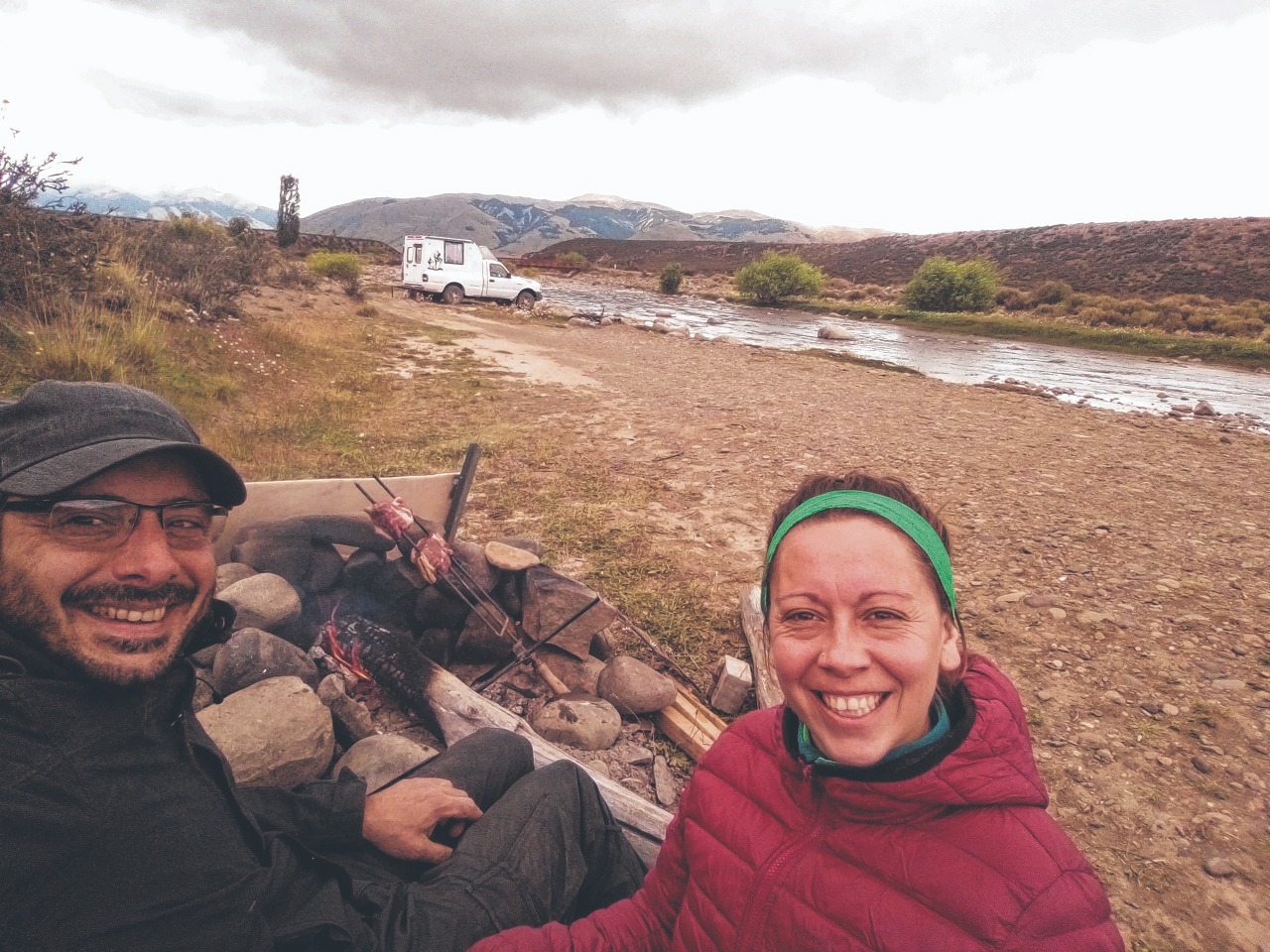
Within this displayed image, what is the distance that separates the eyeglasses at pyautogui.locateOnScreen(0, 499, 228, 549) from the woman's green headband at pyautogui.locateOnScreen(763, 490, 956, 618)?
1.39 metres

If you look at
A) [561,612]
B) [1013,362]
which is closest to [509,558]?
[561,612]

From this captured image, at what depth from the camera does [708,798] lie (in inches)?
63.8

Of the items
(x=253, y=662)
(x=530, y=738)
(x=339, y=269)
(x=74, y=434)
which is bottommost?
(x=530, y=738)

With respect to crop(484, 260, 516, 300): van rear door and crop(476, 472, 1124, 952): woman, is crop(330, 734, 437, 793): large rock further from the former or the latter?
crop(484, 260, 516, 300): van rear door

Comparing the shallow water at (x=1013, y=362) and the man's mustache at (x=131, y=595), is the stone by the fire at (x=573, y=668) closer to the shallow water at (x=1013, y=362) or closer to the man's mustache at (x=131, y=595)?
the man's mustache at (x=131, y=595)

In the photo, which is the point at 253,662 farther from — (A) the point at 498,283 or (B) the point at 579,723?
(A) the point at 498,283

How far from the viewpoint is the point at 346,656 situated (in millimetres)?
3041

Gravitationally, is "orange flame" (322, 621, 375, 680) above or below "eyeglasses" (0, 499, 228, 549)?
below

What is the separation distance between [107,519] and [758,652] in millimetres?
3110

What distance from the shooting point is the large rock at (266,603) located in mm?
2912

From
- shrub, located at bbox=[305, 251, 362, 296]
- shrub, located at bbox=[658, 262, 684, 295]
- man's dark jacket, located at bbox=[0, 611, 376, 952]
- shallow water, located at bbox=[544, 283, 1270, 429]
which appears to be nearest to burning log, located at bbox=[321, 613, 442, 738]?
man's dark jacket, located at bbox=[0, 611, 376, 952]

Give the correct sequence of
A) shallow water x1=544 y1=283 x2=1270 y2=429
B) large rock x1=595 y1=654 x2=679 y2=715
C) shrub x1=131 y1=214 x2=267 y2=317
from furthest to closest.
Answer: shallow water x1=544 y1=283 x2=1270 y2=429
shrub x1=131 y1=214 x2=267 y2=317
large rock x1=595 y1=654 x2=679 y2=715

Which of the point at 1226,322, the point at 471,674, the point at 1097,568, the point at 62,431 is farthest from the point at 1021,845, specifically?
the point at 1226,322

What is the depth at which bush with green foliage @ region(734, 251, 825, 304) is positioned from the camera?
121 ft
